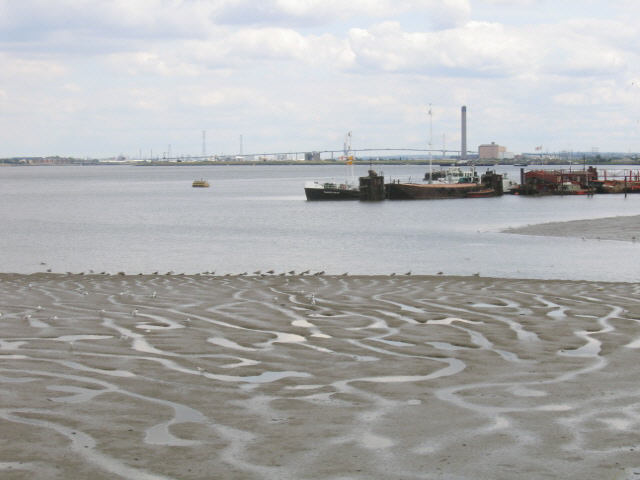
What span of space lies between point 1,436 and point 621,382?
24.3ft

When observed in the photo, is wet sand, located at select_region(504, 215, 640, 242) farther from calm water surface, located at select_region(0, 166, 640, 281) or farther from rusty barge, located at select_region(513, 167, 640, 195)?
rusty barge, located at select_region(513, 167, 640, 195)

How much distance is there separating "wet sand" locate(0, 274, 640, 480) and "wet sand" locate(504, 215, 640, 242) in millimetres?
32211

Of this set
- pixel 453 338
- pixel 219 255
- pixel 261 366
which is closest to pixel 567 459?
pixel 261 366

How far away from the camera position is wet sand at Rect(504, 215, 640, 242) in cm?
4934

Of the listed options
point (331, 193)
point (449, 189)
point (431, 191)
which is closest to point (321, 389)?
point (331, 193)

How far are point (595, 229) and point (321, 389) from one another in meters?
47.4

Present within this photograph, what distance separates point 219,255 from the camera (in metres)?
42.7

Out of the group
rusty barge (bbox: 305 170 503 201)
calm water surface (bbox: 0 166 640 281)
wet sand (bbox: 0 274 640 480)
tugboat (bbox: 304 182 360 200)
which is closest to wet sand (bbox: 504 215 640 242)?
calm water surface (bbox: 0 166 640 281)

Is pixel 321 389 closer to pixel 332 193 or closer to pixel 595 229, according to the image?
pixel 595 229

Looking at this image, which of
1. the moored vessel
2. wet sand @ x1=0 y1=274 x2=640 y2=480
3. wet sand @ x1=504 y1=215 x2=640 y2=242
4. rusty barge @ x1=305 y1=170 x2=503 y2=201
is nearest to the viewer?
wet sand @ x1=0 y1=274 x2=640 y2=480

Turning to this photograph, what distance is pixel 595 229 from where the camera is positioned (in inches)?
2132

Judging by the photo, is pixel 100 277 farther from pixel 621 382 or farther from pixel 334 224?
pixel 334 224

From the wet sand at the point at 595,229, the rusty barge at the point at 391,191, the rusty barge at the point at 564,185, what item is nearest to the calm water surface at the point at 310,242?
the wet sand at the point at 595,229

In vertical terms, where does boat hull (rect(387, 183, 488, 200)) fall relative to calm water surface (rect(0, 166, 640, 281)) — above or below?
above
